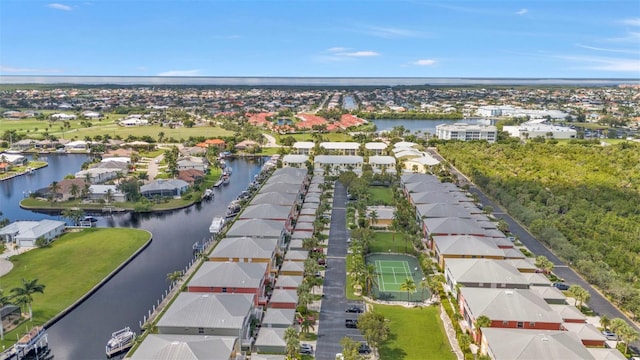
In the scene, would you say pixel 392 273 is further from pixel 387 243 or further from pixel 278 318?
pixel 278 318

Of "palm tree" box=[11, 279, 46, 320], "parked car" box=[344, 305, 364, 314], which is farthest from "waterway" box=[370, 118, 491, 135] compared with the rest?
"palm tree" box=[11, 279, 46, 320]

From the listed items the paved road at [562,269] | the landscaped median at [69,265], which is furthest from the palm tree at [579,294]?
the landscaped median at [69,265]

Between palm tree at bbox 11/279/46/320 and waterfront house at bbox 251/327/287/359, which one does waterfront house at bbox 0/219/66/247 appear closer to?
palm tree at bbox 11/279/46/320

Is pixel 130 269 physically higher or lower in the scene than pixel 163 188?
lower

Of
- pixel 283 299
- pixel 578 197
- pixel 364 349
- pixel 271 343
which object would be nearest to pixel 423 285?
pixel 364 349

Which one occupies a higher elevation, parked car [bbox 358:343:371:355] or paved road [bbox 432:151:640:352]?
paved road [bbox 432:151:640:352]

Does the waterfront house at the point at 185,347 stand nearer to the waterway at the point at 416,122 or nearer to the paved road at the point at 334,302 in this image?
the paved road at the point at 334,302

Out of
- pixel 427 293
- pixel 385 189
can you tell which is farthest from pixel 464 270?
pixel 385 189
